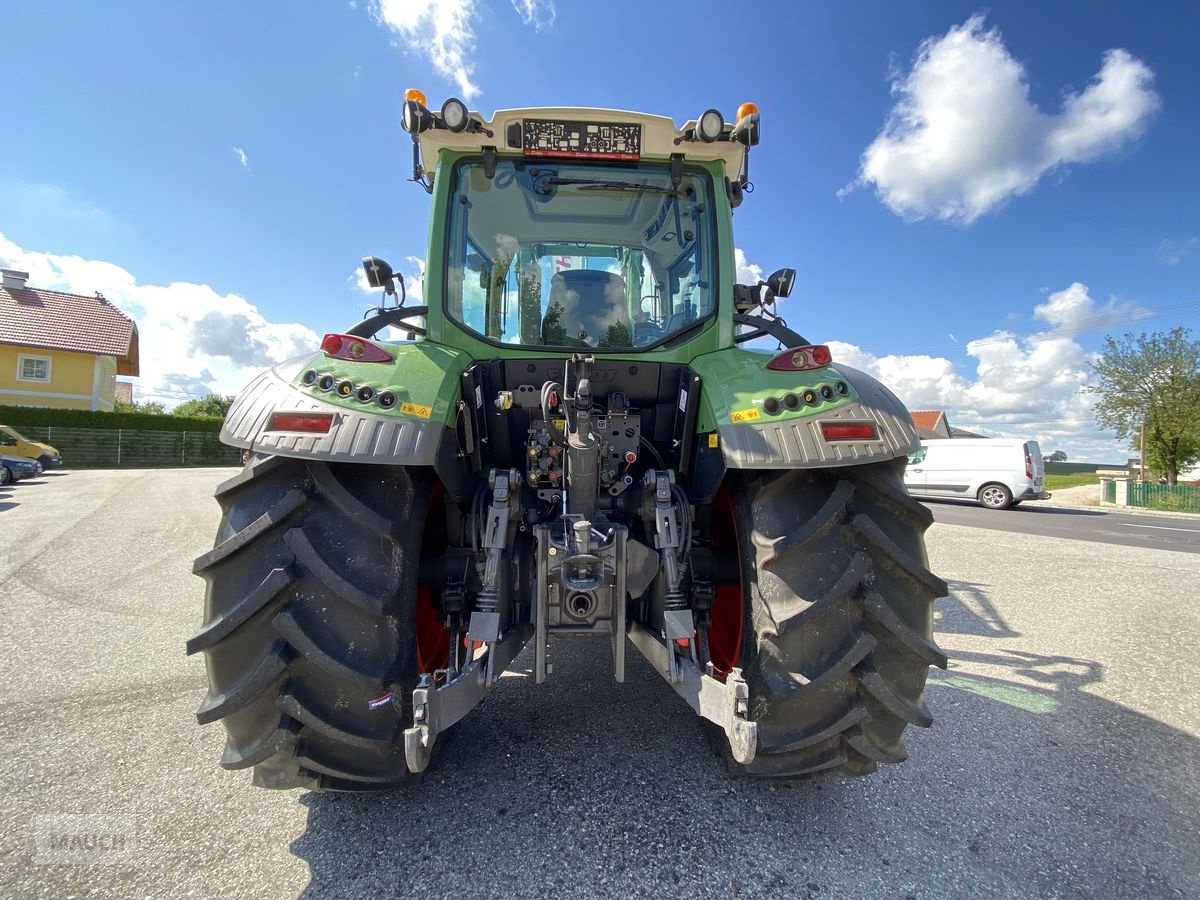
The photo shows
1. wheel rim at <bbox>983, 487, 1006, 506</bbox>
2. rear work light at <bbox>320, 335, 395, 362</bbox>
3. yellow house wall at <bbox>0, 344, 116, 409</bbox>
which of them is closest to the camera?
rear work light at <bbox>320, 335, 395, 362</bbox>

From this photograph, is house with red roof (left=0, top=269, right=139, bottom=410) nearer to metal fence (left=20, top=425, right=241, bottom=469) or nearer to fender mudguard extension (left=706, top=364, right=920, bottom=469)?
metal fence (left=20, top=425, right=241, bottom=469)

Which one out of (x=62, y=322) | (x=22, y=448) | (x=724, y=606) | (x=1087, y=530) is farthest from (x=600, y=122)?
(x=62, y=322)

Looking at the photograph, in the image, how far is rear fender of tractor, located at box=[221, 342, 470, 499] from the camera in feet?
5.42

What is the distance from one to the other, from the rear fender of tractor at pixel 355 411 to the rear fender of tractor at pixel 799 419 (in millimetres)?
953

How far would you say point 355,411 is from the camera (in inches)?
67.7

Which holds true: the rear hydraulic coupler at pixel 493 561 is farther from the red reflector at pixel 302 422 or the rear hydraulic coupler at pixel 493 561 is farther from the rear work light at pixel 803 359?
the rear work light at pixel 803 359

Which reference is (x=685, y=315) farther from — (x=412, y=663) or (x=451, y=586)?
(x=412, y=663)

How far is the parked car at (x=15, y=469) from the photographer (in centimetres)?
1449

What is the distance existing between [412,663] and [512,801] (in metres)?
0.63

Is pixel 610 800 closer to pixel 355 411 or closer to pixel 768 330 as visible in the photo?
pixel 355 411

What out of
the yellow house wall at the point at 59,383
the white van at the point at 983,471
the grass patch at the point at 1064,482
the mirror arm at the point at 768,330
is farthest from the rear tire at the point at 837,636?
the yellow house wall at the point at 59,383

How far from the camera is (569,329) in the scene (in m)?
2.55

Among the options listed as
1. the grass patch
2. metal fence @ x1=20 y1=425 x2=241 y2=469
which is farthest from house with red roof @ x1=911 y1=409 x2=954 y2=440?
metal fence @ x1=20 y1=425 x2=241 y2=469

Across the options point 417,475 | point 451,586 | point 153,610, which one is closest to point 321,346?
point 417,475
